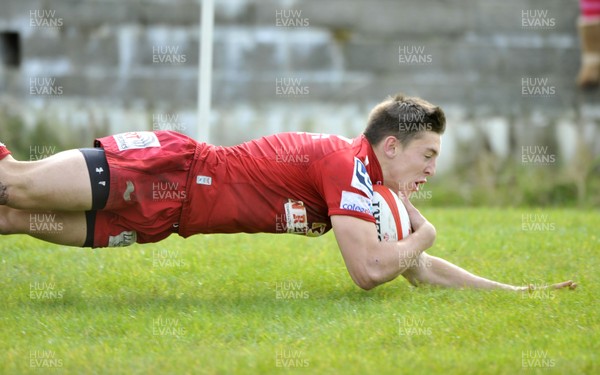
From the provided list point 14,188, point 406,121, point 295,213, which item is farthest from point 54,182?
point 406,121

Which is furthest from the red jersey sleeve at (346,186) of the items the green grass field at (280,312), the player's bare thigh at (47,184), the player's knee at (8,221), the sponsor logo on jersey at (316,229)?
the player's knee at (8,221)

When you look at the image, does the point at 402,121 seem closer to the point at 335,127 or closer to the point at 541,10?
the point at 335,127

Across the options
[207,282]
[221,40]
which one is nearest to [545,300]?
[207,282]

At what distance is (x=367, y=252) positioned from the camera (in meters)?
6.39

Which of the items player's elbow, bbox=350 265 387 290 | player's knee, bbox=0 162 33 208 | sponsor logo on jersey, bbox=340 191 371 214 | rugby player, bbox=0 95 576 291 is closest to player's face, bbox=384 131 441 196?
rugby player, bbox=0 95 576 291

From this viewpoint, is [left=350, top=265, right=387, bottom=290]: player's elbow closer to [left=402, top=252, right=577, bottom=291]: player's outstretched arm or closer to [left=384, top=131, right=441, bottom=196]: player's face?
[left=402, top=252, right=577, bottom=291]: player's outstretched arm

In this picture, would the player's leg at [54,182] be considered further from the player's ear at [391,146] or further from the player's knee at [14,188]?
the player's ear at [391,146]

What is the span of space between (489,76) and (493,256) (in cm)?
592

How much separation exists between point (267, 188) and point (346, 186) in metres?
0.69

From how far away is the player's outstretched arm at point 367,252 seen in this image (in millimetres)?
6367

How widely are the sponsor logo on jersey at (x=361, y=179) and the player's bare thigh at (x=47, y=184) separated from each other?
1.82m

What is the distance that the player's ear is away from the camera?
6.73m

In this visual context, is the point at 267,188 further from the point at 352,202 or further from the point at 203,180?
the point at 352,202

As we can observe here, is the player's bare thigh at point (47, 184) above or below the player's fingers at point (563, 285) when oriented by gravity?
above
